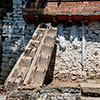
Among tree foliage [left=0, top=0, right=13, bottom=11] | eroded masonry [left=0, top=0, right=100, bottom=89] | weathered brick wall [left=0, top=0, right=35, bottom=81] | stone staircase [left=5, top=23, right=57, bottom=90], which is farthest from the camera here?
tree foliage [left=0, top=0, right=13, bottom=11]

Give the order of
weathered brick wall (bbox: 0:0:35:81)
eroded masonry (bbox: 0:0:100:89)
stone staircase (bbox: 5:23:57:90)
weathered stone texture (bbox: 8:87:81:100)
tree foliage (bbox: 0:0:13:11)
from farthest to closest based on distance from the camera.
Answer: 1. tree foliage (bbox: 0:0:13:11)
2. weathered brick wall (bbox: 0:0:35:81)
3. eroded masonry (bbox: 0:0:100:89)
4. stone staircase (bbox: 5:23:57:90)
5. weathered stone texture (bbox: 8:87:81:100)

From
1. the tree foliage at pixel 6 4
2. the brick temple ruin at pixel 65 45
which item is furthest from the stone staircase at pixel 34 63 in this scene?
the tree foliage at pixel 6 4

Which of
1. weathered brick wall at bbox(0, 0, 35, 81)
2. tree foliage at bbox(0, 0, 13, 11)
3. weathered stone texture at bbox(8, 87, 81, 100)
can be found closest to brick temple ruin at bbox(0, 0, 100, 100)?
weathered brick wall at bbox(0, 0, 35, 81)

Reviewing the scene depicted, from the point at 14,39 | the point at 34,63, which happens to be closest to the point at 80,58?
the point at 34,63

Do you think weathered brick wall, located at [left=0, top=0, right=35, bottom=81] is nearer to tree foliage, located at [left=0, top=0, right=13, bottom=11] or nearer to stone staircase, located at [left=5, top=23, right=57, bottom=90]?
tree foliage, located at [left=0, top=0, right=13, bottom=11]

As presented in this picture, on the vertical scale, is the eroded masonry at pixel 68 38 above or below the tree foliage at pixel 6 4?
below

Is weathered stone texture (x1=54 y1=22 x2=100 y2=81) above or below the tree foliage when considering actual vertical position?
below

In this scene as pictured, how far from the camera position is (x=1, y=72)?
6340 mm

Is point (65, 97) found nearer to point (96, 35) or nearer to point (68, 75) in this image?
point (68, 75)

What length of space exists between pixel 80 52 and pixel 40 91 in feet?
10.8

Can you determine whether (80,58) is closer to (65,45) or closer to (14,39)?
(65,45)

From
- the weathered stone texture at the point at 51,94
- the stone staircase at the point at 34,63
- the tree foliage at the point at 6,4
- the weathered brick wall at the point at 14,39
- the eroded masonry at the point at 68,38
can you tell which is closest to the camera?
the weathered stone texture at the point at 51,94

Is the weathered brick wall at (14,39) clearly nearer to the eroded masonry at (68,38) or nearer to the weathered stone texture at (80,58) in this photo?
the eroded masonry at (68,38)

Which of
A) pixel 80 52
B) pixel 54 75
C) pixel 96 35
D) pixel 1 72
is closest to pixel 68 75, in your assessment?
pixel 54 75
